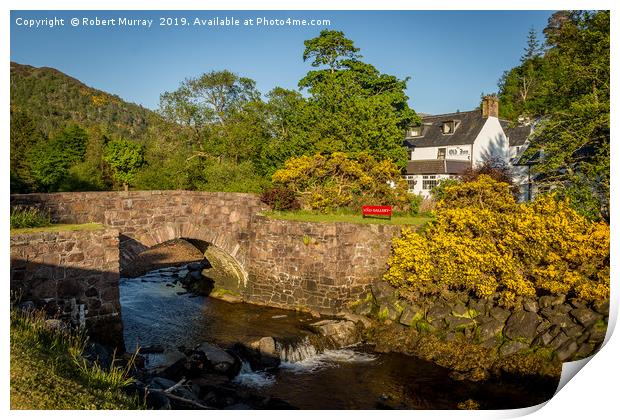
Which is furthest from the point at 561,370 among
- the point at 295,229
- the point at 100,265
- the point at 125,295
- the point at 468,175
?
the point at 125,295

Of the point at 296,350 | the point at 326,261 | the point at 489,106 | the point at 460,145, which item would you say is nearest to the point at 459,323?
the point at 296,350

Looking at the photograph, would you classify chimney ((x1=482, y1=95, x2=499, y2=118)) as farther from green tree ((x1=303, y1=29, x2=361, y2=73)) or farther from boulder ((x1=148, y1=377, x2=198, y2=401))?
boulder ((x1=148, y1=377, x2=198, y2=401))

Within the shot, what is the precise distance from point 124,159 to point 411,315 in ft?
60.7

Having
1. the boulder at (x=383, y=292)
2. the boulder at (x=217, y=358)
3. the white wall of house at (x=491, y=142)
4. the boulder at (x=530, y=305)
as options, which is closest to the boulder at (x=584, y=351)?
the boulder at (x=530, y=305)

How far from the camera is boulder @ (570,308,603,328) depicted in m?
10.2

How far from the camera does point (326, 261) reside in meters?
15.7

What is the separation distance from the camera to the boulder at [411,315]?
13.8 meters

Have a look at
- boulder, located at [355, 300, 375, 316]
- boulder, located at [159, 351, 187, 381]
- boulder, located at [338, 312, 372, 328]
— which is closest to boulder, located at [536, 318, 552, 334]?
boulder, located at [338, 312, 372, 328]

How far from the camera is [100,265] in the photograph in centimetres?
1027

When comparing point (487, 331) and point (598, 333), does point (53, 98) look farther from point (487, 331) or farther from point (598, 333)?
point (598, 333)

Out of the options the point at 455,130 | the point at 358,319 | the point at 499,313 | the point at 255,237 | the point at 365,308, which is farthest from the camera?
the point at 455,130

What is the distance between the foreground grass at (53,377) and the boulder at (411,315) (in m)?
8.37

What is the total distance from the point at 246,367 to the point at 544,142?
365 inches

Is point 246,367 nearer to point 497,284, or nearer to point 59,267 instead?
point 59,267
